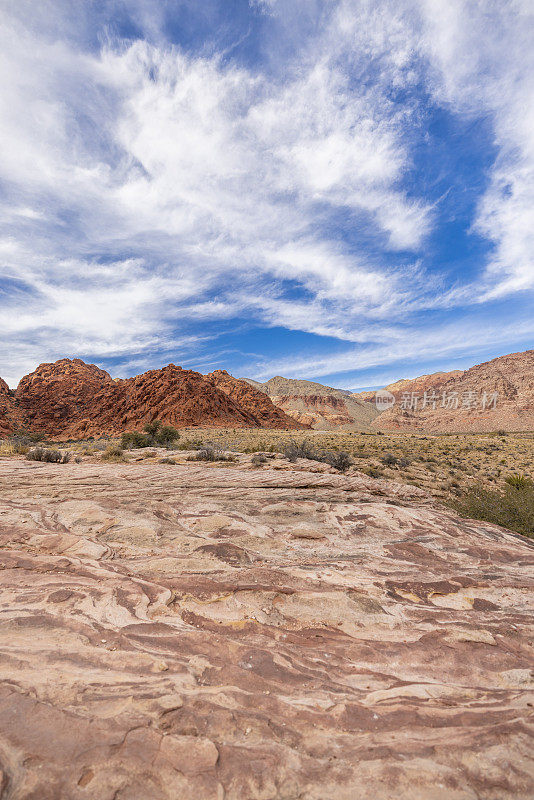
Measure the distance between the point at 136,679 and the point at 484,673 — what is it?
421 centimetres

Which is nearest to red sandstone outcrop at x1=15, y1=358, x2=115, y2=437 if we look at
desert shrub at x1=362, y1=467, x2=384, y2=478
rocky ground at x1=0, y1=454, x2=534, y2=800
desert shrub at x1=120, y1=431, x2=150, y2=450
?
desert shrub at x1=120, y1=431, x2=150, y2=450

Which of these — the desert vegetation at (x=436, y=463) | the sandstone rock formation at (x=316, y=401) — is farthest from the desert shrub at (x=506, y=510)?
the sandstone rock formation at (x=316, y=401)

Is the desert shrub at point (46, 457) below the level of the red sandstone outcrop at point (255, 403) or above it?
below

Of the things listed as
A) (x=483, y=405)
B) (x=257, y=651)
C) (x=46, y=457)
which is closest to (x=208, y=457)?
(x=46, y=457)

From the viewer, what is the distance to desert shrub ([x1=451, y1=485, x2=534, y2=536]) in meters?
11.8

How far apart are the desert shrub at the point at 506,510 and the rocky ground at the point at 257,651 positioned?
3.55m

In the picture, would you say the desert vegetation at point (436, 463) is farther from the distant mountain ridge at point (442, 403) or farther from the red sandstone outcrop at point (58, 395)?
the distant mountain ridge at point (442, 403)

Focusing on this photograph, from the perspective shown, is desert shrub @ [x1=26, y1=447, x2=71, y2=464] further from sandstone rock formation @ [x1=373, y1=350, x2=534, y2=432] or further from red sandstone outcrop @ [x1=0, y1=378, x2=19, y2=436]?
sandstone rock formation @ [x1=373, y1=350, x2=534, y2=432]

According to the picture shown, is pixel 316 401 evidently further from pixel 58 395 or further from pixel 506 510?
pixel 506 510

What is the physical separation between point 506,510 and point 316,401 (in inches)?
6171

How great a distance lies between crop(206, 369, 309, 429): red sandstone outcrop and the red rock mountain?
31 centimetres

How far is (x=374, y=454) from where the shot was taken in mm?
27328

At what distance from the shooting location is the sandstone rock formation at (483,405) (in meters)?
104

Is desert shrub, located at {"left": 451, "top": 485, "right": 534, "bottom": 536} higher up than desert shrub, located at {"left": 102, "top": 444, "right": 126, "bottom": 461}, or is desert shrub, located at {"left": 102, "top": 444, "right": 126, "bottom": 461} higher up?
desert shrub, located at {"left": 102, "top": 444, "right": 126, "bottom": 461}
